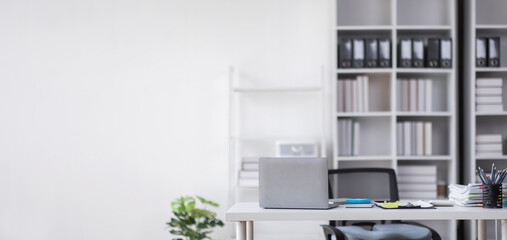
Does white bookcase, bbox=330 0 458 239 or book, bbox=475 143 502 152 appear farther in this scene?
white bookcase, bbox=330 0 458 239

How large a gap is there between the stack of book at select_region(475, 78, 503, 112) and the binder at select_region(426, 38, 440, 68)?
342 millimetres

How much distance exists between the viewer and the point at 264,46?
4863 mm

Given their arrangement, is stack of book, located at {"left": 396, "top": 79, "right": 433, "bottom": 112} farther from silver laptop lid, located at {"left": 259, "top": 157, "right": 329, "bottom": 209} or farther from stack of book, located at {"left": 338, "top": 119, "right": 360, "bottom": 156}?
silver laptop lid, located at {"left": 259, "top": 157, "right": 329, "bottom": 209}

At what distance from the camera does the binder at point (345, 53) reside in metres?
4.50

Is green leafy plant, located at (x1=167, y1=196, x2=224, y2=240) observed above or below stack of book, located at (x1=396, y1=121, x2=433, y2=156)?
below

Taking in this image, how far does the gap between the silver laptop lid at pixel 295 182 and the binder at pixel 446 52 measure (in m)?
1.97

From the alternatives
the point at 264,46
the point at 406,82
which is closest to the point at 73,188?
the point at 264,46

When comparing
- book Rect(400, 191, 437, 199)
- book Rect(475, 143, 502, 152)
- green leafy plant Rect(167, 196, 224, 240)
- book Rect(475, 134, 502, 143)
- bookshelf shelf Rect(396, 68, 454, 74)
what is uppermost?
bookshelf shelf Rect(396, 68, 454, 74)

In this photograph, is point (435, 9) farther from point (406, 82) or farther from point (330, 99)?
point (330, 99)

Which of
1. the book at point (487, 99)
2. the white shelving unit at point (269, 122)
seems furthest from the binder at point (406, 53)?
the white shelving unit at point (269, 122)

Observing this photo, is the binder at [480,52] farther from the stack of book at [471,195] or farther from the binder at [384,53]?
the stack of book at [471,195]

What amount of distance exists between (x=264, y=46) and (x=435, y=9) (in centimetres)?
138

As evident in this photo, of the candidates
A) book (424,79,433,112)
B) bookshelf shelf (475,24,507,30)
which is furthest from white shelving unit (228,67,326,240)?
bookshelf shelf (475,24,507,30)

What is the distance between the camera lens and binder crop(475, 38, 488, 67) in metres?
4.46
